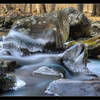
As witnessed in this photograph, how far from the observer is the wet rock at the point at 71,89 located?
326 cm

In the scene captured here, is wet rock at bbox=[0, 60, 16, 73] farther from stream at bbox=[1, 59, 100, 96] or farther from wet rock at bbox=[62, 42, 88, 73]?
wet rock at bbox=[62, 42, 88, 73]

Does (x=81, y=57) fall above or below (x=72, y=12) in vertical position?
below

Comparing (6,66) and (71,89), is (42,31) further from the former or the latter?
(71,89)

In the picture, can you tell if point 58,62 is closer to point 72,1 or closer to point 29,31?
point 29,31

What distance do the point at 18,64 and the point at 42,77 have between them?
4.32 ft

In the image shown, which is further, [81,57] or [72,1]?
[81,57]

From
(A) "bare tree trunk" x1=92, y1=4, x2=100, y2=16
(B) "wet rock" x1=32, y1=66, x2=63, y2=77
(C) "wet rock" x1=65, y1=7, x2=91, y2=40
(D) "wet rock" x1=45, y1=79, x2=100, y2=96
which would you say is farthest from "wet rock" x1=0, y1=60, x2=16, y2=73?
(A) "bare tree trunk" x1=92, y1=4, x2=100, y2=16

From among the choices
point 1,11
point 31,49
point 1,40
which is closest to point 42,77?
point 31,49

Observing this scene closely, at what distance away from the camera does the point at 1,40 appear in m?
7.40

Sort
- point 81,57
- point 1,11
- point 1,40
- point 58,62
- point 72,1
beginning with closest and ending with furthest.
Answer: point 72,1 < point 81,57 < point 58,62 < point 1,40 < point 1,11

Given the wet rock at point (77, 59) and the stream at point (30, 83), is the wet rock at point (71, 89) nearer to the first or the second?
the stream at point (30, 83)

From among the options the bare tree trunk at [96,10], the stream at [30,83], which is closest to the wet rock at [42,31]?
the stream at [30,83]

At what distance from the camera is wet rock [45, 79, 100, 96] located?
10.7 ft

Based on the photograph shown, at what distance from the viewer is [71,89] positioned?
3.34m
